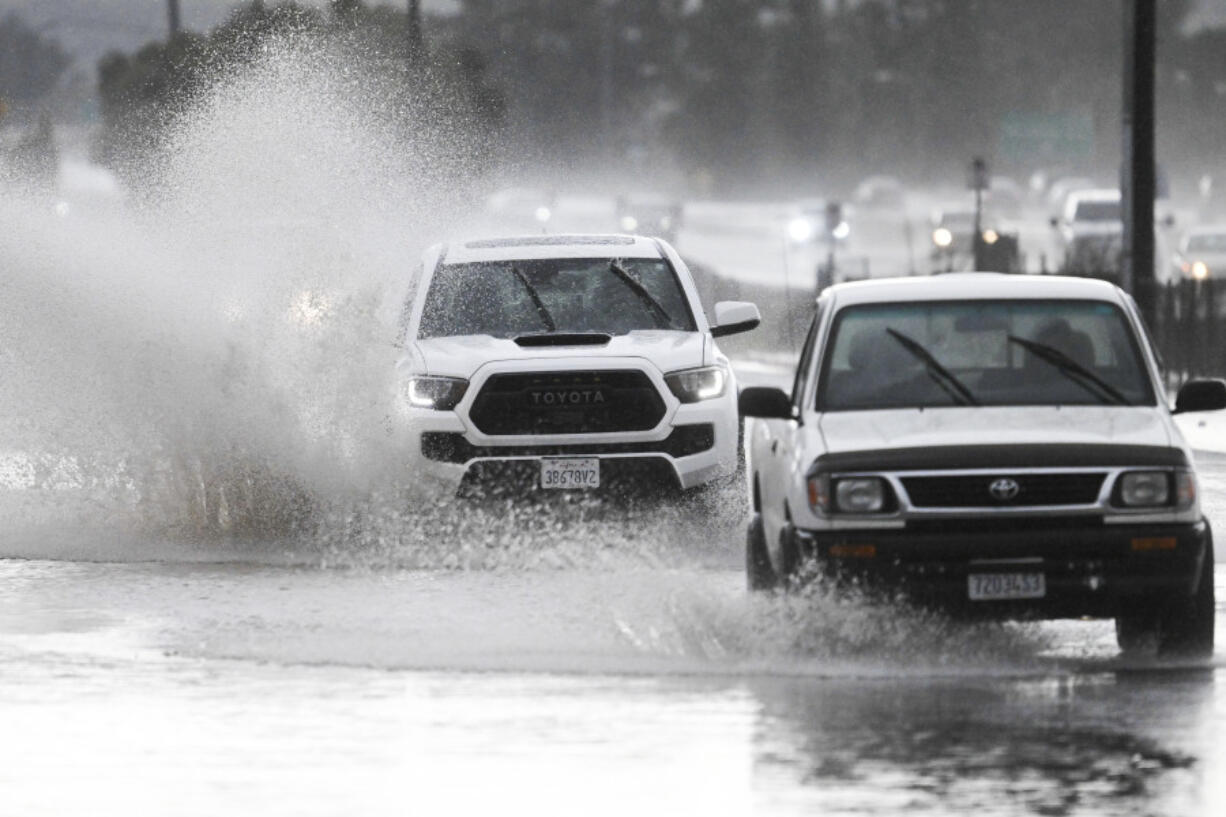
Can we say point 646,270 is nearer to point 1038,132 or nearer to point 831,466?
point 831,466

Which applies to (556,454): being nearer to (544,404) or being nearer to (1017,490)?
(544,404)

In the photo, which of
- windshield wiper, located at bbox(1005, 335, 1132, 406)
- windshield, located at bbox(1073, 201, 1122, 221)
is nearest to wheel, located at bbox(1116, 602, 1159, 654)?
windshield wiper, located at bbox(1005, 335, 1132, 406)

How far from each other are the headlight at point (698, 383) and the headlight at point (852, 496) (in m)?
5.04

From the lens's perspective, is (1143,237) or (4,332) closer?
(4,332)

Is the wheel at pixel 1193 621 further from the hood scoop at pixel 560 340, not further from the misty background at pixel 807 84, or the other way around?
the misty background at pixel 807 84

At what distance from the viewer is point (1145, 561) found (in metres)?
12.0

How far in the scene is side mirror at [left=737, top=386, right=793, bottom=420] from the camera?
13.0m

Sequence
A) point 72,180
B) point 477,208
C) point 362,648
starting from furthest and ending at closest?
point 72,180
point 477,208
point 362,648

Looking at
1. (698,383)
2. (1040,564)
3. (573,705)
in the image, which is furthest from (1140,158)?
(573,705)

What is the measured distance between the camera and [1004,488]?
12.1 m

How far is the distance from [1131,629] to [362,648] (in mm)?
3190

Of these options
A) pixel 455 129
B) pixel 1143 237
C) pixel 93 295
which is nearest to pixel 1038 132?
pixel 455 129

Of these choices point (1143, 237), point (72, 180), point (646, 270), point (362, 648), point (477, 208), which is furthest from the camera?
point (72, 180)

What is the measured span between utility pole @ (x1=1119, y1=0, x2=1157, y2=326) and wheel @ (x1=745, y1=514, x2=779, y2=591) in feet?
52.9
